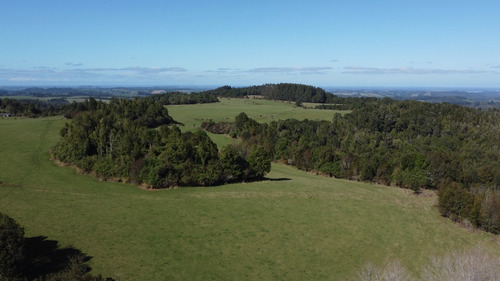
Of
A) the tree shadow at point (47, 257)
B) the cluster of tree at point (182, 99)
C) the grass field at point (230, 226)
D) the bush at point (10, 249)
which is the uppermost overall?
the cluster of tree at point (182, 99)

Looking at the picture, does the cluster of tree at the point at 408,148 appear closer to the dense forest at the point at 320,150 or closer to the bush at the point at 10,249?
the dense forest at the point at 320,150

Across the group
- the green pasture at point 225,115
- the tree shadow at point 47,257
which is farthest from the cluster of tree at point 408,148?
the tree shadow at point 47,257

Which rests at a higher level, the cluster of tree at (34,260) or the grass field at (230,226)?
the cluster of tree at (34,260)

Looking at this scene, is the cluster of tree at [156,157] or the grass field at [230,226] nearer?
the grass field at [230,226]

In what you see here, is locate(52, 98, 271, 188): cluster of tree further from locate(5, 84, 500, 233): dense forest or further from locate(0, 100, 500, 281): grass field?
locate(0, 100, 500, 281): grass field

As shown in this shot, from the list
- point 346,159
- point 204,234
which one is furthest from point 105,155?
point 346,159

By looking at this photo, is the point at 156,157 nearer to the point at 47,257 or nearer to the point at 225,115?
the point at 47,257

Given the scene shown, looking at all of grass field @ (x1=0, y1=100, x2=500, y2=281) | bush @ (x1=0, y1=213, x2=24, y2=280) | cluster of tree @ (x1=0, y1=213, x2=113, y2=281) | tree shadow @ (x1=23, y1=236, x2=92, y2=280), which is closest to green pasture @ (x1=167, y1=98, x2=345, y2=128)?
grass field @ (x1=0, y1=100, x2=500, y2=281)

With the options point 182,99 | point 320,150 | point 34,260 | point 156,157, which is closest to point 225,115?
point 182,99

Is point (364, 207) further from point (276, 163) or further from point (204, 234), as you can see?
point (276, 163)
